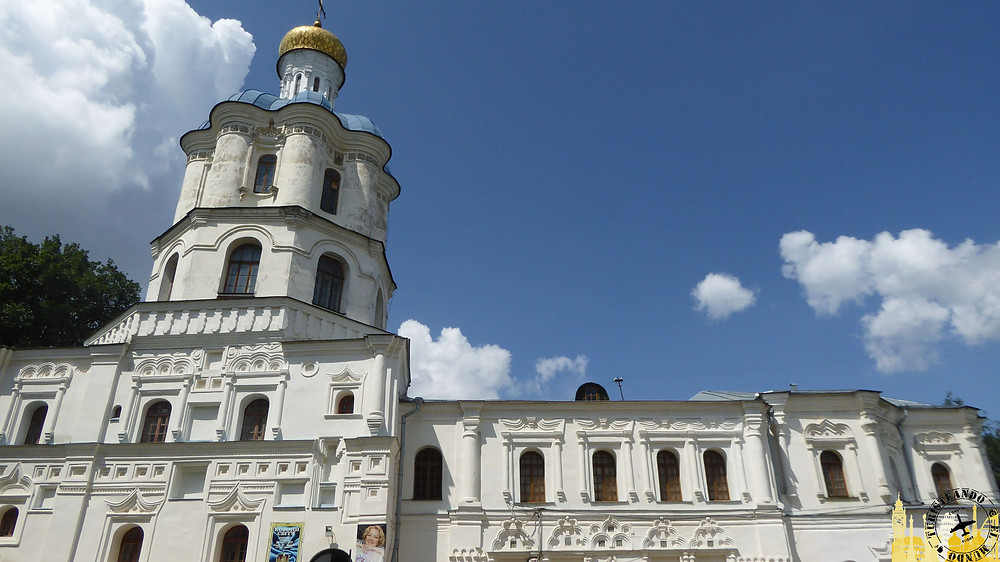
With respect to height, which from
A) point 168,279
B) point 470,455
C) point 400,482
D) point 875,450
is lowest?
point 400,482

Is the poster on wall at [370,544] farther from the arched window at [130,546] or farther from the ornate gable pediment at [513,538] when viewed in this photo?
the arched window at [130,546]

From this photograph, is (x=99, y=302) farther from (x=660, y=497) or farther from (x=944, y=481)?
(x=944, y=481)

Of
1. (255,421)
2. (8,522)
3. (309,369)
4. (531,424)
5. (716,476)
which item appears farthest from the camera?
(531,424)

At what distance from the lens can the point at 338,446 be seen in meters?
19.4

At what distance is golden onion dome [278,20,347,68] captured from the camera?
29.9 metres

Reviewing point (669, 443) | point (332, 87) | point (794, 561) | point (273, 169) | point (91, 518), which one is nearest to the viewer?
point (91, 518)

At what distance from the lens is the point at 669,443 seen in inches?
890

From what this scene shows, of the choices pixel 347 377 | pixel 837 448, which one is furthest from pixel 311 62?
pixel 837 448

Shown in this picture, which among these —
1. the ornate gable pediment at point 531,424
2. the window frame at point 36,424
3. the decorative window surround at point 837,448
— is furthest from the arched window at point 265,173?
the decorative window surround at point 837,448

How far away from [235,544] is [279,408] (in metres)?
3.84

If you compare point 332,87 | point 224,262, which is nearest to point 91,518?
point 224,262

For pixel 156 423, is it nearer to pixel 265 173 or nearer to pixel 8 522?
pixel 8 522

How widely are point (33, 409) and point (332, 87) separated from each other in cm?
1697

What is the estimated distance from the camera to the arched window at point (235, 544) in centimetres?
1839
